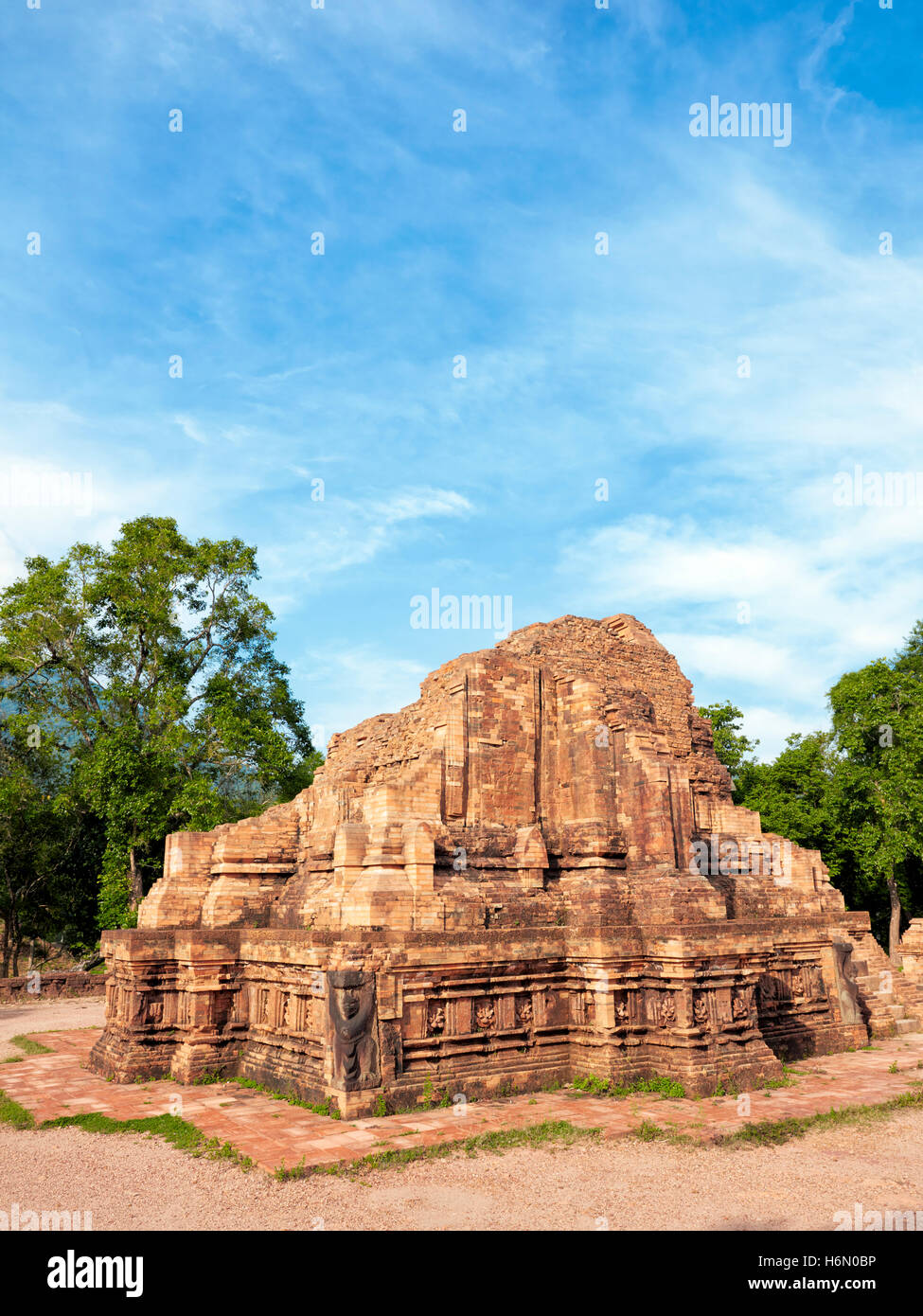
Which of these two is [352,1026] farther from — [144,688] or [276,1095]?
[144,688]

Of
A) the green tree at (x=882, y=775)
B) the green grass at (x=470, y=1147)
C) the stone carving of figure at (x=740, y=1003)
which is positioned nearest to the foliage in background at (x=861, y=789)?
the green tree at (x=882, y=775)

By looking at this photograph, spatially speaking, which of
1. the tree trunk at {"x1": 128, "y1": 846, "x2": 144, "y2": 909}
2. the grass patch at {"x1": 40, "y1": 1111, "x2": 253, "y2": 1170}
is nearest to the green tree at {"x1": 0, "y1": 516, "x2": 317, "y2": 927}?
the tree trunk at {"x1": 128, "y1": 846, "x2": 144, "y2": 909}

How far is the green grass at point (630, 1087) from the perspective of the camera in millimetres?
11805

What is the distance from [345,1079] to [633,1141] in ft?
11.4

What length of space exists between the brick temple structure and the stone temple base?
0.03 meters

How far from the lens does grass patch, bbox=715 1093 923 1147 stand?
962 centimetres

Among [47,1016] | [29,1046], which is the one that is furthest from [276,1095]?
[47,1016]

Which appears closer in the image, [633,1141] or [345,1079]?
[633,1141]

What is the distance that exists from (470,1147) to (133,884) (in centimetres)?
1970

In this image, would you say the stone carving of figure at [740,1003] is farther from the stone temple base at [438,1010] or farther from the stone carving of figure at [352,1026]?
the stone carving of figure at [352,1026]

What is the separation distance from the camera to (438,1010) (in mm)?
11539
